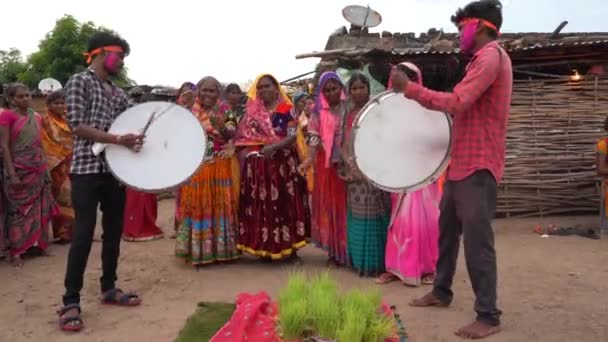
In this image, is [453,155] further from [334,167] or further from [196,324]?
[196,324]

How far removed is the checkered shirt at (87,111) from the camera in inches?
136

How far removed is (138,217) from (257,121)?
8.18 feet

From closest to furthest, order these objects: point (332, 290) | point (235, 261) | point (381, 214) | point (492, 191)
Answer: point (332, 290) < point (492, 191) < point (381, 214) < point (235, 261)

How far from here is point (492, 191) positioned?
10.9ft

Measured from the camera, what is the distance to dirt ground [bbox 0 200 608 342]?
3521 millimetres

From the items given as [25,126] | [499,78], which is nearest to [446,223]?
[499,78]

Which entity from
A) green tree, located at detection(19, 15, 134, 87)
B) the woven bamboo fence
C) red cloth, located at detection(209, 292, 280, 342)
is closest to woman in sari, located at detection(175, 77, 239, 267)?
red cloth, located at detection(209, 292, 280, 342)

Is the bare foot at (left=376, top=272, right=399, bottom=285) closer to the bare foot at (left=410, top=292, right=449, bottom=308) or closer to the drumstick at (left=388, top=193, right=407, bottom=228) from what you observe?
the drumstick at (left=388, top=193, right=407, bottom=228)

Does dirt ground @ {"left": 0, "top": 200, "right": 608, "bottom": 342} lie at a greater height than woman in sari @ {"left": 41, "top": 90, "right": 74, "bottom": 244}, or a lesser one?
lesser

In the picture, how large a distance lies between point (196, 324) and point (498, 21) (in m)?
2.61

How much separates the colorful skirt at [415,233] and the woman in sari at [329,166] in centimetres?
59

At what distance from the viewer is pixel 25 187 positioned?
560 cm

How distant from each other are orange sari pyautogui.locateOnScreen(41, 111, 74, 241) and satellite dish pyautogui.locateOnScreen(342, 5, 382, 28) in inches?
295

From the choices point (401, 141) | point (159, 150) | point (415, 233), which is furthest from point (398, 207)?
point (159, 150)
